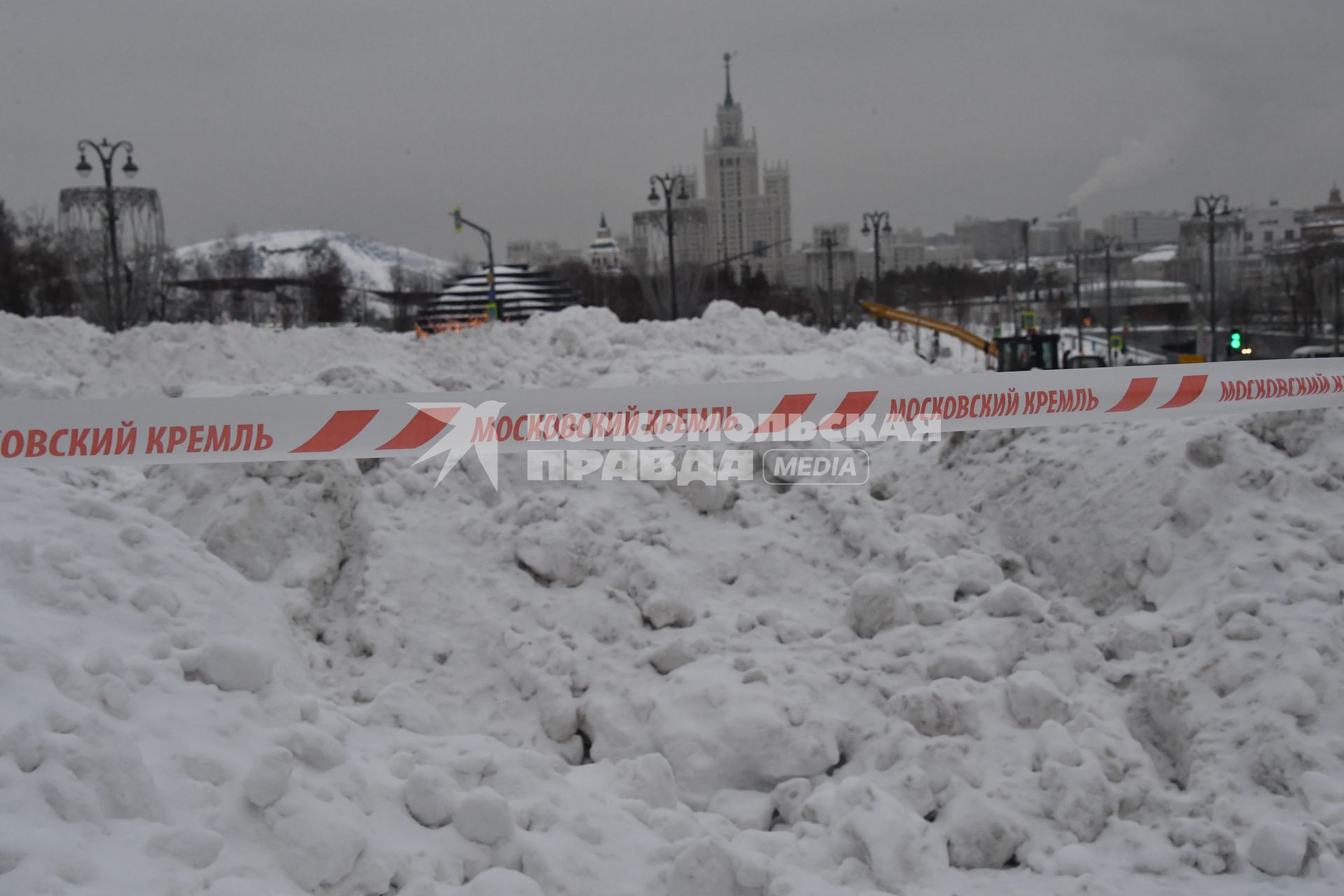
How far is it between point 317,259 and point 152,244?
40658mm

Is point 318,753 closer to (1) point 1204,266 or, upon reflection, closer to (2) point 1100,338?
(1) point 1204,266

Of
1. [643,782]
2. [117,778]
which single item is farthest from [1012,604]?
[117,778]

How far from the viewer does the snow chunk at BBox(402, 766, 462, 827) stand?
4.89 m

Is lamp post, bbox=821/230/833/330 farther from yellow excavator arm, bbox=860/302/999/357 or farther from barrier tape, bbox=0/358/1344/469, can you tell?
barrier tape, bbox=0/358/1344/469

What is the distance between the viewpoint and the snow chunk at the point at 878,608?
7.44m

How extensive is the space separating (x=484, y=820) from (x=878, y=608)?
11.7 ft

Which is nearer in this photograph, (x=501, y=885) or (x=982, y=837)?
(x=501, y=885)

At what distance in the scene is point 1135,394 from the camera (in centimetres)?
816

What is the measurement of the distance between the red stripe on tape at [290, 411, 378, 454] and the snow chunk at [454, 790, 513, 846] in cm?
331

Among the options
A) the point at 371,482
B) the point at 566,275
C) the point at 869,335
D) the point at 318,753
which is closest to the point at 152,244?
the point at 869,335

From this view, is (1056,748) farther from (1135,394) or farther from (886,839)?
(1135,394)

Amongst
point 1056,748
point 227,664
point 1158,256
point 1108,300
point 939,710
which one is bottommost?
point 1056,748

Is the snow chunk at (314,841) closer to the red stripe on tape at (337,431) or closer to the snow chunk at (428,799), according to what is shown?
the snow chunk at (428,799)

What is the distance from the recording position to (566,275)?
65.7 m
